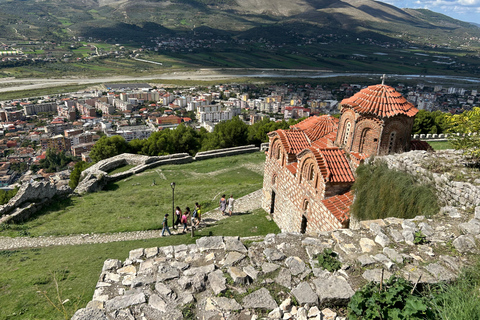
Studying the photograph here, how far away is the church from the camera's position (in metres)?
11.2

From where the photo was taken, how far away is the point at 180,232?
13344 millimetres

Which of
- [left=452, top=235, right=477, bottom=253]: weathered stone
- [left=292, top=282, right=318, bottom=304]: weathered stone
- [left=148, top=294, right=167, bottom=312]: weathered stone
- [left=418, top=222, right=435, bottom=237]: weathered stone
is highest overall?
[left=452, top=235, right=477, bottom=253]: weathered stone

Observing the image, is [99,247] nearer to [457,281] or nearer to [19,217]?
[19,217]

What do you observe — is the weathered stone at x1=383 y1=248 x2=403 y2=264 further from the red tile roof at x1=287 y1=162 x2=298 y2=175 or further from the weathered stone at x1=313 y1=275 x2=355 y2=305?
the red tile roof at x1=287 y1=162 x2=298 y2=175

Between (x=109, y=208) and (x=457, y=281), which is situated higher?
(x=457, y=281)

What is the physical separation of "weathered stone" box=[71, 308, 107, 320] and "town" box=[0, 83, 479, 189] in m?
56.9

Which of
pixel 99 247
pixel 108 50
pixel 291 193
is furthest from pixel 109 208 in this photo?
pixel 108 50

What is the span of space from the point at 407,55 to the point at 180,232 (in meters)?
192

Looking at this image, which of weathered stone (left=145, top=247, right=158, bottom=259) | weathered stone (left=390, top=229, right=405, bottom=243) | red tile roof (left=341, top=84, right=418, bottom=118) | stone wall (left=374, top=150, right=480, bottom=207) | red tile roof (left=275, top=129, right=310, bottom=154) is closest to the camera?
weathered stone (left=145, top=247, right=158, bottom=259)

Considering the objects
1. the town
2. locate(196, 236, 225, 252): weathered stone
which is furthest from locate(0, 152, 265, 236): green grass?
the town

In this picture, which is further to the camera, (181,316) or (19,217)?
(19,217)

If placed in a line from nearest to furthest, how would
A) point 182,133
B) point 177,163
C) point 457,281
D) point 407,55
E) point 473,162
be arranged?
point 457,281, point 473,162, point 177,163, point 182,133, point 407,55

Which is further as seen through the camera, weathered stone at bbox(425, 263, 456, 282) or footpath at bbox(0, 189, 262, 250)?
footpath at bbox(0, 189, 262, 250)

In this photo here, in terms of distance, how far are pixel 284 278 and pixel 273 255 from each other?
2.07 feet
